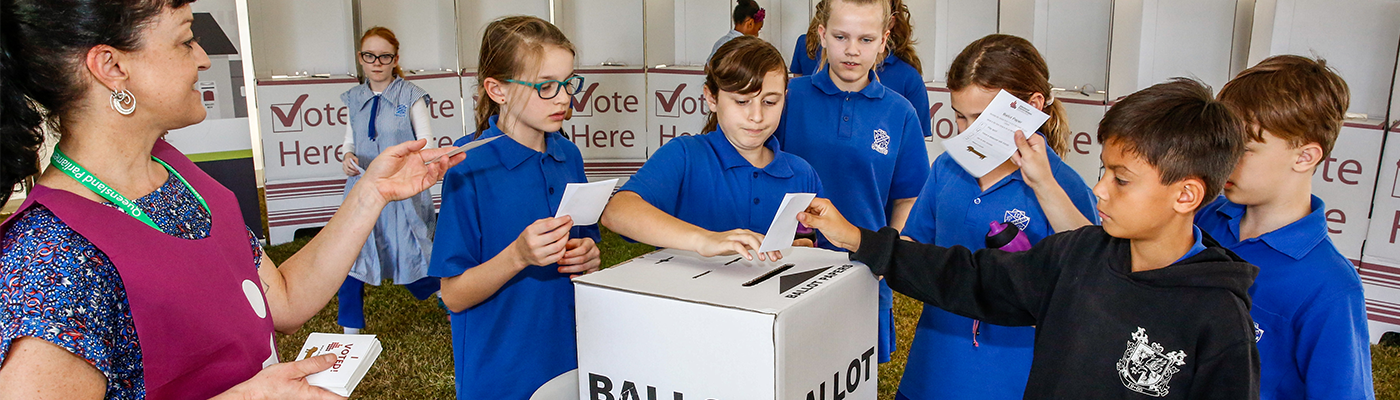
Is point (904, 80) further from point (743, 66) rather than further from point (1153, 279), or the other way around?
point (1153, 279)

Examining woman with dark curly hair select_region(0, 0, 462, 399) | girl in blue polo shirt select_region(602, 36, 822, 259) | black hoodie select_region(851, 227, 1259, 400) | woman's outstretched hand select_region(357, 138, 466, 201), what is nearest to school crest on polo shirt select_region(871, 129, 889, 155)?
girl in blue polo shirt select_region(602, 36, 822, 259)

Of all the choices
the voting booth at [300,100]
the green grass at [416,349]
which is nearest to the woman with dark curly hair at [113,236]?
the green grass at [416,349]

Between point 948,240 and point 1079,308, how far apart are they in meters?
0.64

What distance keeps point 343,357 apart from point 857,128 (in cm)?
167

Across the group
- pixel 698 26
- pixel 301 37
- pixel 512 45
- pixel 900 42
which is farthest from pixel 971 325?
pixel 301 37

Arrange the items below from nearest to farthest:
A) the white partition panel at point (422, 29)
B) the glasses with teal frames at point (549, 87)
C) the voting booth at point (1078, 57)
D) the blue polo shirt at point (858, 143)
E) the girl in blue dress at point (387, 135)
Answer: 1. the glasses with teal frames at point (549, 87)
2. the blue polo shirt at point (858, 143)
3. the girl in blue dress at point (387, 135)
4. the voting booth at point (1078, 57)
5. the white partition panel at point (422, 29)

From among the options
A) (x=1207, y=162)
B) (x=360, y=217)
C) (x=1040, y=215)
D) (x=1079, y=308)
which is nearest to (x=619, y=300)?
(x=360, y=217)

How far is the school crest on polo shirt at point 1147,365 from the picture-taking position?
132cm

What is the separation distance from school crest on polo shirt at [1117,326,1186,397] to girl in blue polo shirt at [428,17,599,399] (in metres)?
1.06

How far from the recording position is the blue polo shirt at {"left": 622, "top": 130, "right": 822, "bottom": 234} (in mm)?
2000

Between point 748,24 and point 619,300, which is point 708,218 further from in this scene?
point 748,24

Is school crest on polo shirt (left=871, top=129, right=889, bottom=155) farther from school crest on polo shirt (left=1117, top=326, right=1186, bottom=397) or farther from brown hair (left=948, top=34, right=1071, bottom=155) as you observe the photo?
school crest on polo shirt (left=1117, top=326, right=1186, bottom=397)

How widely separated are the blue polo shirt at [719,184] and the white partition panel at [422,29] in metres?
5.11

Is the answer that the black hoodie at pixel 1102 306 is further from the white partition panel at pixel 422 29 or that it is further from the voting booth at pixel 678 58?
the white partition panel at pixel 422 29
